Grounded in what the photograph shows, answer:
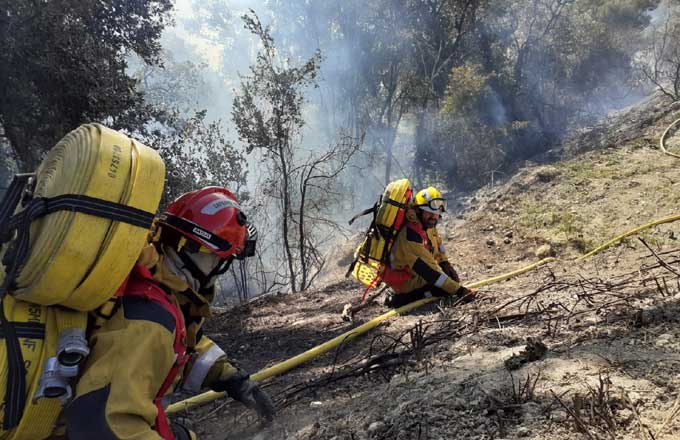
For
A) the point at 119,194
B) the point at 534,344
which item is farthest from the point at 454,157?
the point at 119,194

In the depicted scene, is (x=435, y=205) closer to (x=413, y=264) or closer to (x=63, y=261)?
(x=413, y=264)

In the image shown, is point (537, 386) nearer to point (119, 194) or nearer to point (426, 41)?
point (119, 194)

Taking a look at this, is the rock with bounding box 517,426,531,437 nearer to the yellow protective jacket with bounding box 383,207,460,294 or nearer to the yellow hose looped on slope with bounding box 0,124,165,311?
the yellow hose looped on slope with bounding box 0,124,165,311

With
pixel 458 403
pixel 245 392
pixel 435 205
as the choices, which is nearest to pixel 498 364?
pixel 458 403

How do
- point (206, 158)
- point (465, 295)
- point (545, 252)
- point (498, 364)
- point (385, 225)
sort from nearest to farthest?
point (498, 364), point (465, 295), point (385, 225), point (545, 252), point (206, 158)

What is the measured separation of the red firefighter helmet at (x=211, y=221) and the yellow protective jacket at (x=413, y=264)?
3.03 metres

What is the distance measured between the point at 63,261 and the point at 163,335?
46 centimetres

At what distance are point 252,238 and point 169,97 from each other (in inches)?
1106

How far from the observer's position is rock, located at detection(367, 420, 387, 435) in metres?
2.20

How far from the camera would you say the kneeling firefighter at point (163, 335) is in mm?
1638

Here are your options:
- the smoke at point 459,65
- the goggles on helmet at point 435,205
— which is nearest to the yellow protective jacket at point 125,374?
the goggles on helmet at point 435,205

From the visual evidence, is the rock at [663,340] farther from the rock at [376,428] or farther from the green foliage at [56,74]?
the green foliage at [56,74]

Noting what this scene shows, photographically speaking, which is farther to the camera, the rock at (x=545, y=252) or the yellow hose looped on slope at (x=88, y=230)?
the rock at (x=545, y=252)

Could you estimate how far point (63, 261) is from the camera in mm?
1571
